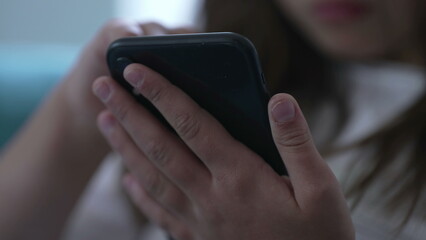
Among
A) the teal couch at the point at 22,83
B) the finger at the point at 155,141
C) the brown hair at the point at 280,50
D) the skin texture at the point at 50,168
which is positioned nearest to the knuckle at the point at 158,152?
the finger at the point at 155,141

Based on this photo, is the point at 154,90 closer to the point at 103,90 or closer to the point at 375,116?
the point at 103,90

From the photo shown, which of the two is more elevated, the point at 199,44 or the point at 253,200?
the point at 199,44

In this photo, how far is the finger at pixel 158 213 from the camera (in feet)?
1.78

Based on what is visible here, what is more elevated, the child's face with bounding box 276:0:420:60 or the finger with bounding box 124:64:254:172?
the finger with bounding box 124:64:254:172

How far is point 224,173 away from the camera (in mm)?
426

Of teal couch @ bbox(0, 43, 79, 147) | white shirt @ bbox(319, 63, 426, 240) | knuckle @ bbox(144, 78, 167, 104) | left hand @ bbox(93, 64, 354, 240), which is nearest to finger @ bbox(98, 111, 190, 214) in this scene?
left hand @ bbox(93, 64, 354, 240)

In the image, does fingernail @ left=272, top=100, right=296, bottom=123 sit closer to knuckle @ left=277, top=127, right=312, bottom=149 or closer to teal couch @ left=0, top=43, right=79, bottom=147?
knuckle @ left=277, top=127, right=312, bottom=149

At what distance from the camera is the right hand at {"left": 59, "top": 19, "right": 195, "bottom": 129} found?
1.90 feet

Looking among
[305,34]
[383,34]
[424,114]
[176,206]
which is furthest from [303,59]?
[176,206]

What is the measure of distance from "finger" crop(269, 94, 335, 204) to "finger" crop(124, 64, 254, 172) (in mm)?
48

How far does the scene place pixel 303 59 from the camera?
990mm

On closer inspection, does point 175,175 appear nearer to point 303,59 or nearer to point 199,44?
point 199,44

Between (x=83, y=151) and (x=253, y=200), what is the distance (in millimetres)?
349

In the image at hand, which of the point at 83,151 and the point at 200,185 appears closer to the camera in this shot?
the point at 200,185
